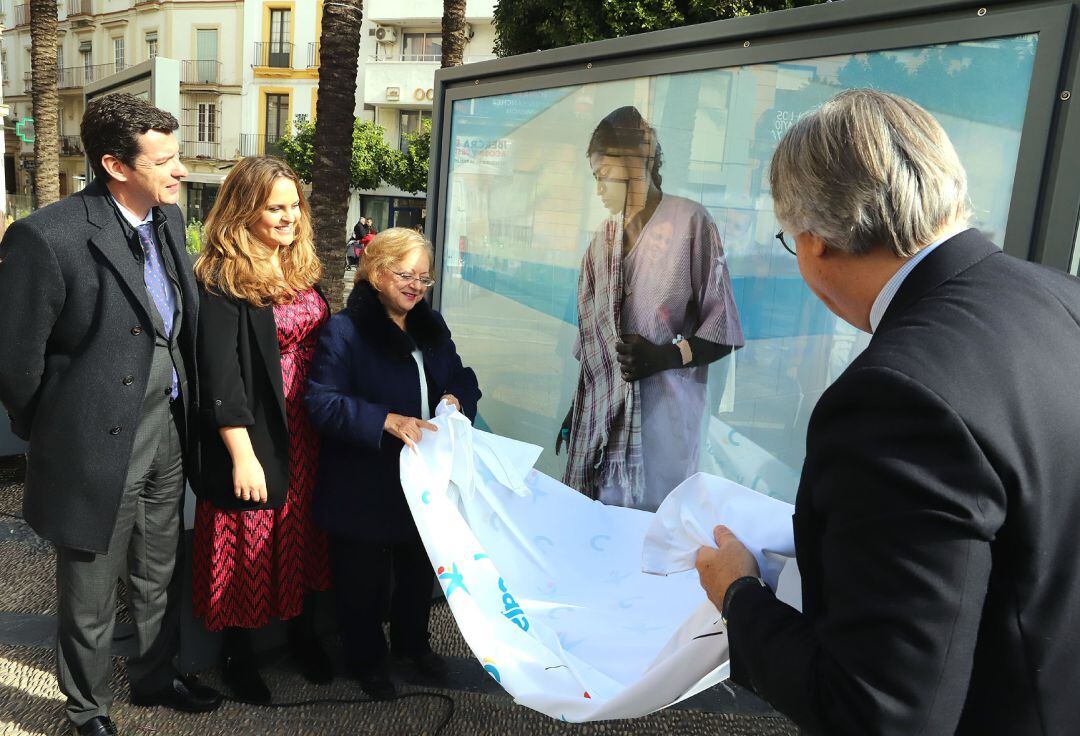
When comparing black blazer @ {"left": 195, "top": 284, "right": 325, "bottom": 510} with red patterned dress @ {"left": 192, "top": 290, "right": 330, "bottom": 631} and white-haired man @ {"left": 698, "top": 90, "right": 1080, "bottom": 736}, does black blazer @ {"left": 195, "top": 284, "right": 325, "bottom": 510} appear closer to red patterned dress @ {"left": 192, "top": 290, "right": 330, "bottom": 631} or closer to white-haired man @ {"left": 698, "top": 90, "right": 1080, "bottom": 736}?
red patterned dress @ {"left": 192, "top": 290, "right": 330, "bottom": 631}

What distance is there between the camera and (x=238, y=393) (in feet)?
8.83

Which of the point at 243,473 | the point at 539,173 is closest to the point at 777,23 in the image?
the point at 539,173

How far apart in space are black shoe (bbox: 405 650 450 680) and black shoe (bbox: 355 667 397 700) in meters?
0.14

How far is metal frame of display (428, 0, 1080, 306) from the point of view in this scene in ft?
6.35

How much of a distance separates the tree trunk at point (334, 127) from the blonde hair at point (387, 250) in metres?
4.65

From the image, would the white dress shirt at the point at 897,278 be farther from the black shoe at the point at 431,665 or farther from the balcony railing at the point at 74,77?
the balcony railing at the point at 74,77

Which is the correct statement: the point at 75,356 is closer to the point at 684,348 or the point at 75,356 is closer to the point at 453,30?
the point at 684,348

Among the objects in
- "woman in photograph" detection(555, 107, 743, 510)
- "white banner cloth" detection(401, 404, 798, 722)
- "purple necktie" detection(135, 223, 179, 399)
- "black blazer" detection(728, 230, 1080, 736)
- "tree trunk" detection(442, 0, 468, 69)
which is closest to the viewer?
"black blazer" detection(728, 230, 1080, 736)

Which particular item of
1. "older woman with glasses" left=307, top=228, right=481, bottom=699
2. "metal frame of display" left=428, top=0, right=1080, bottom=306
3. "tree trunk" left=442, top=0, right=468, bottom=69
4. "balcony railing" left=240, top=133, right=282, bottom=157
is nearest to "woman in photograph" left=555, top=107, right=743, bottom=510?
"metal frame of display" left=428, top=0, right=1080, bottom=306

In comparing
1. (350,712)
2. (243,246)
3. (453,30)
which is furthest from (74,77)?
(350,712)

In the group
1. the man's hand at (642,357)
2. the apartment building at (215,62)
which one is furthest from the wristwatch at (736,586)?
the apartment building at (215,62)

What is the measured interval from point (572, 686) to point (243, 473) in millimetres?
1310

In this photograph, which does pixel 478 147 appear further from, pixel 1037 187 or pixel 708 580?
pixel 708 580

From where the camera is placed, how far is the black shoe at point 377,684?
9.77ft
